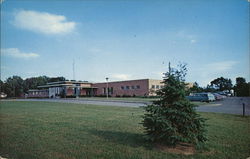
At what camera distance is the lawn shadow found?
557 centimetres

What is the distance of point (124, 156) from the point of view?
4551 millimetres

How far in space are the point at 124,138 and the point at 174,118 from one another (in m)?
1.97

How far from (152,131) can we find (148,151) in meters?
0.61

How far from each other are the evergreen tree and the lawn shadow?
479 mm

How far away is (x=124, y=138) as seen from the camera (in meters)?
6.26

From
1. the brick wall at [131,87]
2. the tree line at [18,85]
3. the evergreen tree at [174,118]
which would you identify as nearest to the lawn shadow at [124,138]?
the evergreen tree at [174,118]

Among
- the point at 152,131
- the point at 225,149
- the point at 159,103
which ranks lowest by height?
the point at 225,149

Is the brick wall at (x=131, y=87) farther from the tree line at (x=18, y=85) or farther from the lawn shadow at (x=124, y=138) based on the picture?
the tree line at (x=18, y=85)

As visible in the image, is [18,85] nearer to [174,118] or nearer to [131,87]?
[131,87]

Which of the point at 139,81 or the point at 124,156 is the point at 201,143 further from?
the point at 139,81

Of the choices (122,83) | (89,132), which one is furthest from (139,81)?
(89,132)

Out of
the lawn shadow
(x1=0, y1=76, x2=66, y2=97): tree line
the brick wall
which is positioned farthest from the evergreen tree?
(x1=0, y1=76, x2=66, y2=97): tree line

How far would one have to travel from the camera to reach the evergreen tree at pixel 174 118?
4.87m

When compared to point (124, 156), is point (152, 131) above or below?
above
